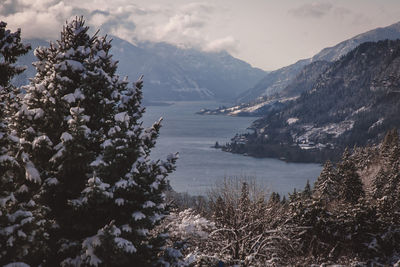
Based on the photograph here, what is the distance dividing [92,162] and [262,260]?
10.3 meters

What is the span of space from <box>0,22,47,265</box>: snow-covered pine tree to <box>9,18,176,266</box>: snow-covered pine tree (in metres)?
0.78

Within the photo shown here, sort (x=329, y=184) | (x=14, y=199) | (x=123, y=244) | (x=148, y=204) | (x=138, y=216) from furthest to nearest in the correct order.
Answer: (x=329, y=184) → (x=148, y=204) → (x=138, y=216) → (x=123, y=244) → (x=14, y=199)

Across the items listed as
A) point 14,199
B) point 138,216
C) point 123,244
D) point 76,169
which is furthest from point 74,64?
point 123,244

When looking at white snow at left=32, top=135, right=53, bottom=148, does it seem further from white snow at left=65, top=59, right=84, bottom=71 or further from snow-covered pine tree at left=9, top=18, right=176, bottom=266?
white snow at left=65, top=59, right=84, bottom=71

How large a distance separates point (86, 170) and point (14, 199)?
328 cm

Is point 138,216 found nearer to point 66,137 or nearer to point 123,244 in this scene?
point 123,244

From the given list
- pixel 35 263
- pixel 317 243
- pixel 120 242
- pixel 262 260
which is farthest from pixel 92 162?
pixel 317 243

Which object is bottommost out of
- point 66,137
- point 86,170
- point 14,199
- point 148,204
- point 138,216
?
point 138,216

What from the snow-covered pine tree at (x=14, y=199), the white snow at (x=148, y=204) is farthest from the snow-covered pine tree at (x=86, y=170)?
the snow-covered pine tree at (x=14, y=199)

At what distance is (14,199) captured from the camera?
9.05 m

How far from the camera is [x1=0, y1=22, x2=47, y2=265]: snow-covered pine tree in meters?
8.78

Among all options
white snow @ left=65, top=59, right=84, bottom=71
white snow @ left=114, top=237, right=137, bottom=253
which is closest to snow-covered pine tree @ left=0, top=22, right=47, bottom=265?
white snow @ left=114, top=237, right=137, bottom=253

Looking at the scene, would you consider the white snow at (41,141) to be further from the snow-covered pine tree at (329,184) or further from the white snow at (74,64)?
the snow-covered pine tree at (329,184)

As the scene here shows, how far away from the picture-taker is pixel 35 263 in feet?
35.5
